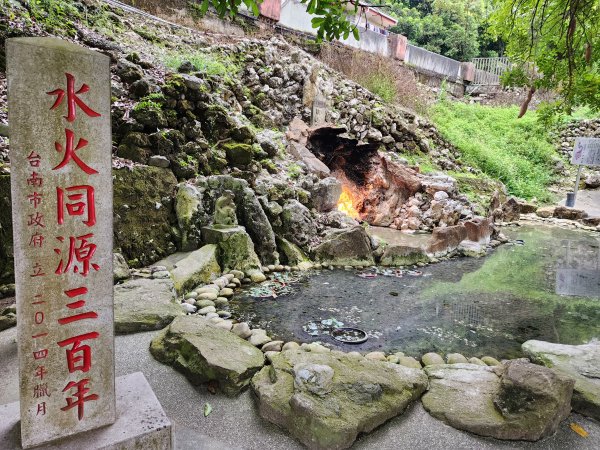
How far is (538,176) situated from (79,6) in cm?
1734

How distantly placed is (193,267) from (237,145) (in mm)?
2857

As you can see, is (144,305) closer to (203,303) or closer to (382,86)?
(203,303)

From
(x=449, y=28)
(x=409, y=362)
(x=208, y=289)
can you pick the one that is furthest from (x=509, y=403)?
(x=449, y=28)

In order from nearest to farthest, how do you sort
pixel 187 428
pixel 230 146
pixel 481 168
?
pixel 187 428, pixel 230 146, pixel 481 168

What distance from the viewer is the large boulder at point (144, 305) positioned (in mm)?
3752

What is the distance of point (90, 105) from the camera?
189 cm

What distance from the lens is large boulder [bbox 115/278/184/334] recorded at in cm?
375

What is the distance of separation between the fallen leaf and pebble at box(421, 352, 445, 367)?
1.14m

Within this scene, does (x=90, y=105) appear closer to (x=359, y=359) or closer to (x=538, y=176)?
(x=359, y=359)

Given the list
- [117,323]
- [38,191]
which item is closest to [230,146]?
[117,323]

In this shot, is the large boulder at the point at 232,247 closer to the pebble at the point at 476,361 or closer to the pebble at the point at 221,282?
Result: the pebble at the point at 221,282

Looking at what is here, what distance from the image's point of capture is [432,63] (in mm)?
20500

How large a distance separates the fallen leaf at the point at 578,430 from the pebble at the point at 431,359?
114cm

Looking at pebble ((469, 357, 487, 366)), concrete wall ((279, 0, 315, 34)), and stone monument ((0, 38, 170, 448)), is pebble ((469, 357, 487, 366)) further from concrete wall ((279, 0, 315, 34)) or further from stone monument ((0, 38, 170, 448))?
concrete wall ((279, 0, 315, 34))
